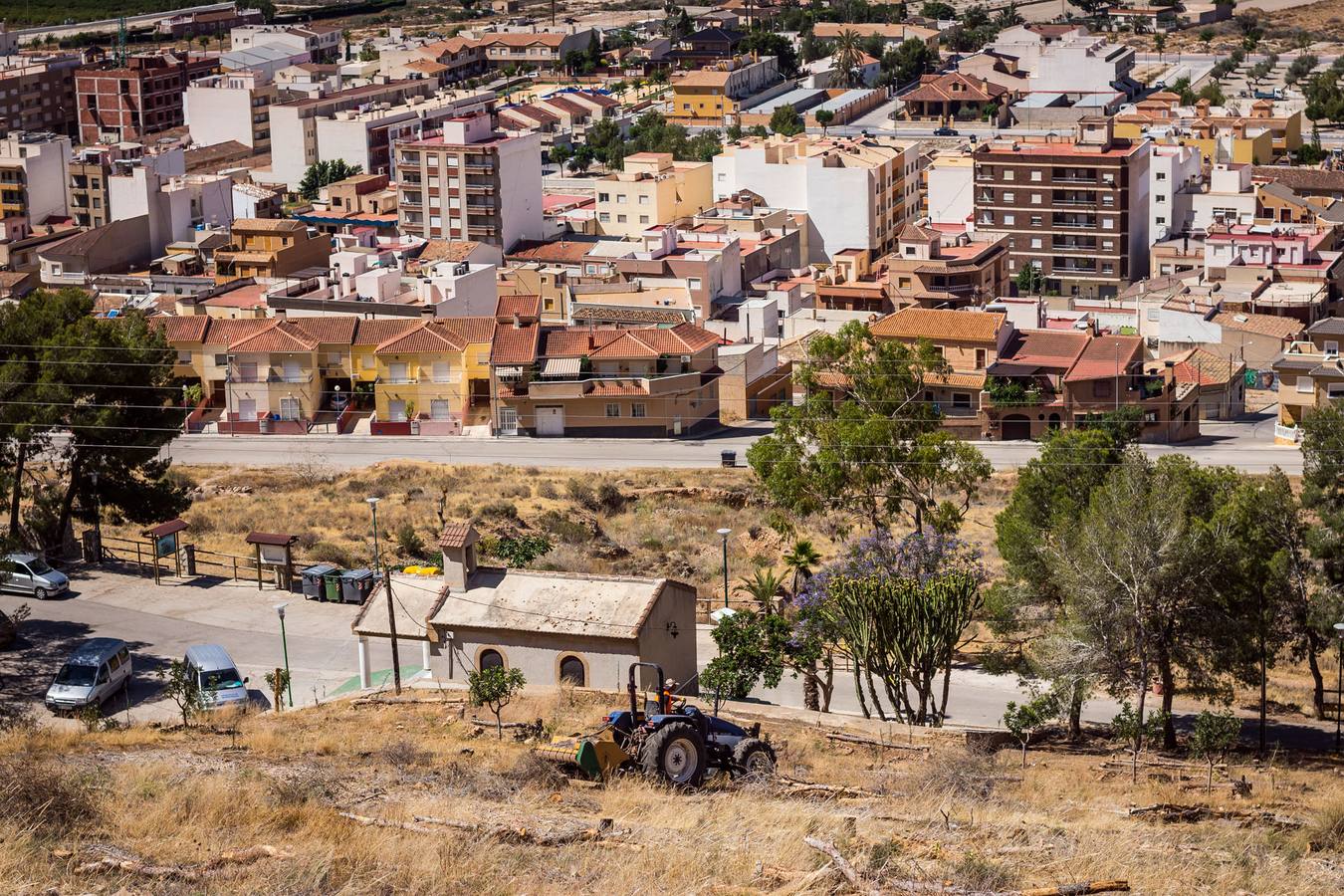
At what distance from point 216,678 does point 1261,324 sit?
46475 mm

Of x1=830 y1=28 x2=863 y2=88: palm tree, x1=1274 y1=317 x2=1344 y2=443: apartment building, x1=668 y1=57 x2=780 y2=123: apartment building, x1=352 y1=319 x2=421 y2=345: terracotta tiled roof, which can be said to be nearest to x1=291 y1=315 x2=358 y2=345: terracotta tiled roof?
x1=352 y1=319 x2=421 y2=345: terracotta tiled roof

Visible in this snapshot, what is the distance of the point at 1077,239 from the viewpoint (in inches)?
3120

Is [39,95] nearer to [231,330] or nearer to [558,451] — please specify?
[231,330]

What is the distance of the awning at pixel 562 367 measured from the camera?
2111 inches

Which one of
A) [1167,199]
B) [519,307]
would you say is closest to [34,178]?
[519,307]

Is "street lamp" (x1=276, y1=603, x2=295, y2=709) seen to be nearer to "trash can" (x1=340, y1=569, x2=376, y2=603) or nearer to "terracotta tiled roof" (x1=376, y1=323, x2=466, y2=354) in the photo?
"trash can" (x1=340, y1=569, x2=376, y2=603)

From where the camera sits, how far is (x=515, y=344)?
5419 cm

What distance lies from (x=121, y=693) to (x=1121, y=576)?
14.5 meters

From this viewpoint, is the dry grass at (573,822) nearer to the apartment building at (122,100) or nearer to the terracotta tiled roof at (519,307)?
the terracotta tiled roof at (519,307)

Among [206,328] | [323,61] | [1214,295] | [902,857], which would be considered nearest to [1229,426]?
[1214,295]

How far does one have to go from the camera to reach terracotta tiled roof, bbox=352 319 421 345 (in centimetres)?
5547

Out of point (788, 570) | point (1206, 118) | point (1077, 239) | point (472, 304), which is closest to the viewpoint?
point (788, 570)

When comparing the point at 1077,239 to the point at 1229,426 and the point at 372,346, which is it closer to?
the point at 1229,426

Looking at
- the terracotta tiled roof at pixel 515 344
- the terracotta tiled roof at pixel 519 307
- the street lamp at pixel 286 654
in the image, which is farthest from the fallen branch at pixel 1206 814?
the terracotta tiled roof at pixel 519 307
